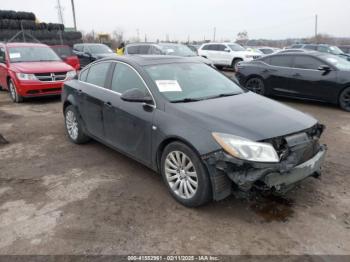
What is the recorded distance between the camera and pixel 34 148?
17.7ft

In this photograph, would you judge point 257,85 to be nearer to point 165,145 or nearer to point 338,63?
point 338,63

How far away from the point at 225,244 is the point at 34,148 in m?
3.90

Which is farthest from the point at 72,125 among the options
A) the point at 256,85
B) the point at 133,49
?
the point at 133,49

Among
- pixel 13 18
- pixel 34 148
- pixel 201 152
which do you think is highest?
pixel 13 18

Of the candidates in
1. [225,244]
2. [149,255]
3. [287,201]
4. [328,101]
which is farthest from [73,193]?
[328,101]

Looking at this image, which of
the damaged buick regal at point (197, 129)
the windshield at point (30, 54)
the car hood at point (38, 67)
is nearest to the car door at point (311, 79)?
the damaged buick regal at point (197, 129)

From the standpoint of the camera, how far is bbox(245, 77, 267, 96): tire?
925 centimetres

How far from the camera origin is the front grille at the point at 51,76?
869cm

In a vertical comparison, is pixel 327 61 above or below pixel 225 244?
above

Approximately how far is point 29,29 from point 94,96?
19.2m

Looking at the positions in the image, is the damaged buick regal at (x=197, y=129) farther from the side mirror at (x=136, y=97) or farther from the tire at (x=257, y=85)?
the tire at (x=257, y=85)

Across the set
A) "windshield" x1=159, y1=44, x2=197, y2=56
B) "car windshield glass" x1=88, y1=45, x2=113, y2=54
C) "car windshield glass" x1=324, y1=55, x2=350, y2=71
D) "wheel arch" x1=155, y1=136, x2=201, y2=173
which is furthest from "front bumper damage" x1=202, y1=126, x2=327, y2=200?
"car windshield glass" x1=88, y1=45, x2=113, y2=54

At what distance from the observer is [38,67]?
8859 mm

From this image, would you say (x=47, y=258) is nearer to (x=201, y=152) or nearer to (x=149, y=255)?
(x=149, y=255)
